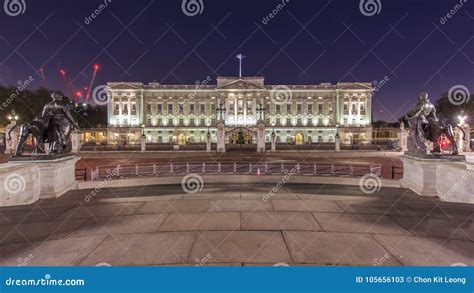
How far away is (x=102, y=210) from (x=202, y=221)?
3190 millimetres

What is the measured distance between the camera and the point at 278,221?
7.12m

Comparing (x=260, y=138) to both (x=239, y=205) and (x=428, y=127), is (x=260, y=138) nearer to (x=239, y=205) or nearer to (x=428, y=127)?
(x=428, y=127)

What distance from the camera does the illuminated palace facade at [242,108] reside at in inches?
3529

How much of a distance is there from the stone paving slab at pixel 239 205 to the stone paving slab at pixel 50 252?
3285 mm

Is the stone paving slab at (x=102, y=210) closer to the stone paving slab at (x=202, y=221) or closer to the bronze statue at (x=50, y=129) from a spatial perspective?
the stone paving slab at (x=202, y=221)

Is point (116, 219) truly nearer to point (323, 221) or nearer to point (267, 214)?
point (267, 214)

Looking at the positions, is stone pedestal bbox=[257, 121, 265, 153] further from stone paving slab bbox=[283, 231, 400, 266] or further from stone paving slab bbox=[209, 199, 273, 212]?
stone paving slab bbox=[283, 231, 400, 266]

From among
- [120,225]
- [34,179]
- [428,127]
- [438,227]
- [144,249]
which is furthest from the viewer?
[428,127]

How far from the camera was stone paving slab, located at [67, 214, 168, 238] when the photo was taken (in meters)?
6.42

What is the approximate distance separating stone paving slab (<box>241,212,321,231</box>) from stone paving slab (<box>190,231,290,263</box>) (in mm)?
405

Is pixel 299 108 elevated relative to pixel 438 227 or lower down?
elevated

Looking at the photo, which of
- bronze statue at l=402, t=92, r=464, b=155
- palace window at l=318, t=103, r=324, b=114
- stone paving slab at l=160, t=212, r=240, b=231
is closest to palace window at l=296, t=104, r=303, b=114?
A: palace window at l=318, t=103, r=324, b=114

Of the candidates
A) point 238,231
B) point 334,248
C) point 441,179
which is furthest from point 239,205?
point 441,179

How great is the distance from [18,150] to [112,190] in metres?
3.39
